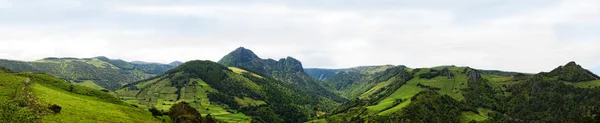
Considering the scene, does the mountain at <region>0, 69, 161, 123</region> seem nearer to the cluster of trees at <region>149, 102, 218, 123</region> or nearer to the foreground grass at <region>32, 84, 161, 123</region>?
the foreground grass at <region>32, 84, 161, 123</region>

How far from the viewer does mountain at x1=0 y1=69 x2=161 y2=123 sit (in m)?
93.7

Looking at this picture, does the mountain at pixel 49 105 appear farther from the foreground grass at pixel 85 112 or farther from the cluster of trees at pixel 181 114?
the cluster of trees at pixel 181 114

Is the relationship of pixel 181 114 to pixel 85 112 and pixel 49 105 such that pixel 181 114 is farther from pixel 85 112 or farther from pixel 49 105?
pixel 49 105

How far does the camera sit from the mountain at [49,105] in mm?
93688

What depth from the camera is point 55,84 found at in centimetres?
16075

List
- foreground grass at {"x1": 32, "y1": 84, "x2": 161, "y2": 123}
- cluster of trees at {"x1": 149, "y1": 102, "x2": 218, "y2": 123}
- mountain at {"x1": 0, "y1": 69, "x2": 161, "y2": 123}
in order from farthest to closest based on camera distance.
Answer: cluster of trees at {"x1": 149, "y1": 102, "x2": 218, "y2": 123} < foreground grass at {"x1": 32, "y1": 84, "x2": 161, "y2": 123} < mountain at {"x1": 0, "y1": 69, "x2": 161, "y2": 123}

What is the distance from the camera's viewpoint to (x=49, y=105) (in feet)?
372

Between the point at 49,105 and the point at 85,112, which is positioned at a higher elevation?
the point at 49,105

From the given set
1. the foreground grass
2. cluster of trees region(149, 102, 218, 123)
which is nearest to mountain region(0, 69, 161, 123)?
the foreground grass

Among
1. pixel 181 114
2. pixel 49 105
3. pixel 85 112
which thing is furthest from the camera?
pixel 181 114

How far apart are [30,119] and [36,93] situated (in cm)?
4413

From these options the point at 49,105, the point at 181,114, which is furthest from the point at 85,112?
the point at 181,114

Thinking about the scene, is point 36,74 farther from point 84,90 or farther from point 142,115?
point 142,115

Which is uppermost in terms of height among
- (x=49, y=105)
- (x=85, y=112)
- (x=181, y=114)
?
(x=49, y=105)
